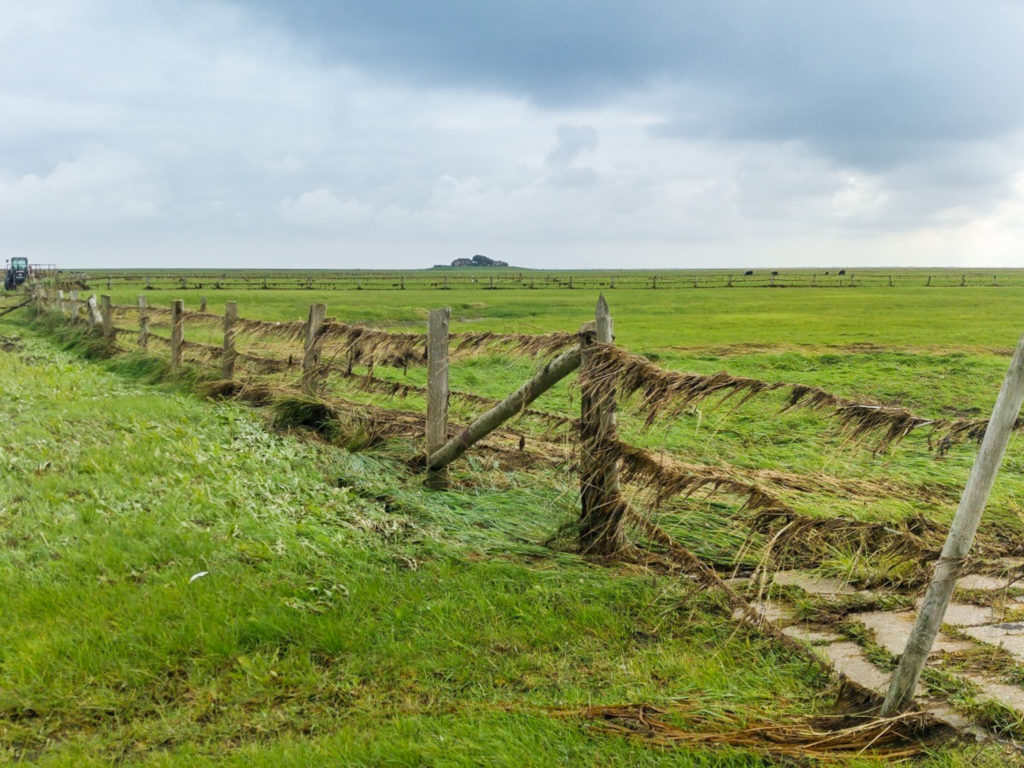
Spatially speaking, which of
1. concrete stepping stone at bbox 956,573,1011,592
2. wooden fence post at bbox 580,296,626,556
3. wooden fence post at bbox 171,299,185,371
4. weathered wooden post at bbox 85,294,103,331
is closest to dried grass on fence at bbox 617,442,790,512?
wooden fence post at bbox 580,296,626,556

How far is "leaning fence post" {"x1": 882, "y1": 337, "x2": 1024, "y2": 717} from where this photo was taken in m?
2.52

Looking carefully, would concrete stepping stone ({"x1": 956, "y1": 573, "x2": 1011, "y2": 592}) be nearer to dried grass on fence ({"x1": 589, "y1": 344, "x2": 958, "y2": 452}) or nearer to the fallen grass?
dried grass on fence ({"x1": 589, "y1": 344, "x2": 958, "y2": 452})

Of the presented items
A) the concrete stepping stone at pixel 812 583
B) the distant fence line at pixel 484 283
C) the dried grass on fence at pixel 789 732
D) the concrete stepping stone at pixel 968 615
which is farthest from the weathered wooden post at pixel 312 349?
the distant fence line at pixel 484 283

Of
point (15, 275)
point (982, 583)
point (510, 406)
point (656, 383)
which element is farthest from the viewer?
point (15, 275)

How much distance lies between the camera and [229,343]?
32.6ft

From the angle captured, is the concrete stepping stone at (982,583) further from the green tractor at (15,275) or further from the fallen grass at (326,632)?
the green tractor at (15,275)

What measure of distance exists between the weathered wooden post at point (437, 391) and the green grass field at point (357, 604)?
23 centimetres

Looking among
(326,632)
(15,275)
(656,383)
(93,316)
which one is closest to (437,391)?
(656,383)

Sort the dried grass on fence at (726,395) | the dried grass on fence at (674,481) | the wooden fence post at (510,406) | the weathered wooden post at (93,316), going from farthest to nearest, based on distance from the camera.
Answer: the weathered wooden post at (93,316) < the wooden fence post at (510,406) < the dried grass on fence at (674,481) < the dried grass on fence at (726,395)

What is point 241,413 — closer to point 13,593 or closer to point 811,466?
point 13,593

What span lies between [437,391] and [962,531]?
411 centimetres

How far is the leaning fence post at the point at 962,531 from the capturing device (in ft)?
8.28

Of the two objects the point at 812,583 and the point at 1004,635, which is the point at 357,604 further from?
the point at 1004,635

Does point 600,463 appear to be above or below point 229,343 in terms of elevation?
below
